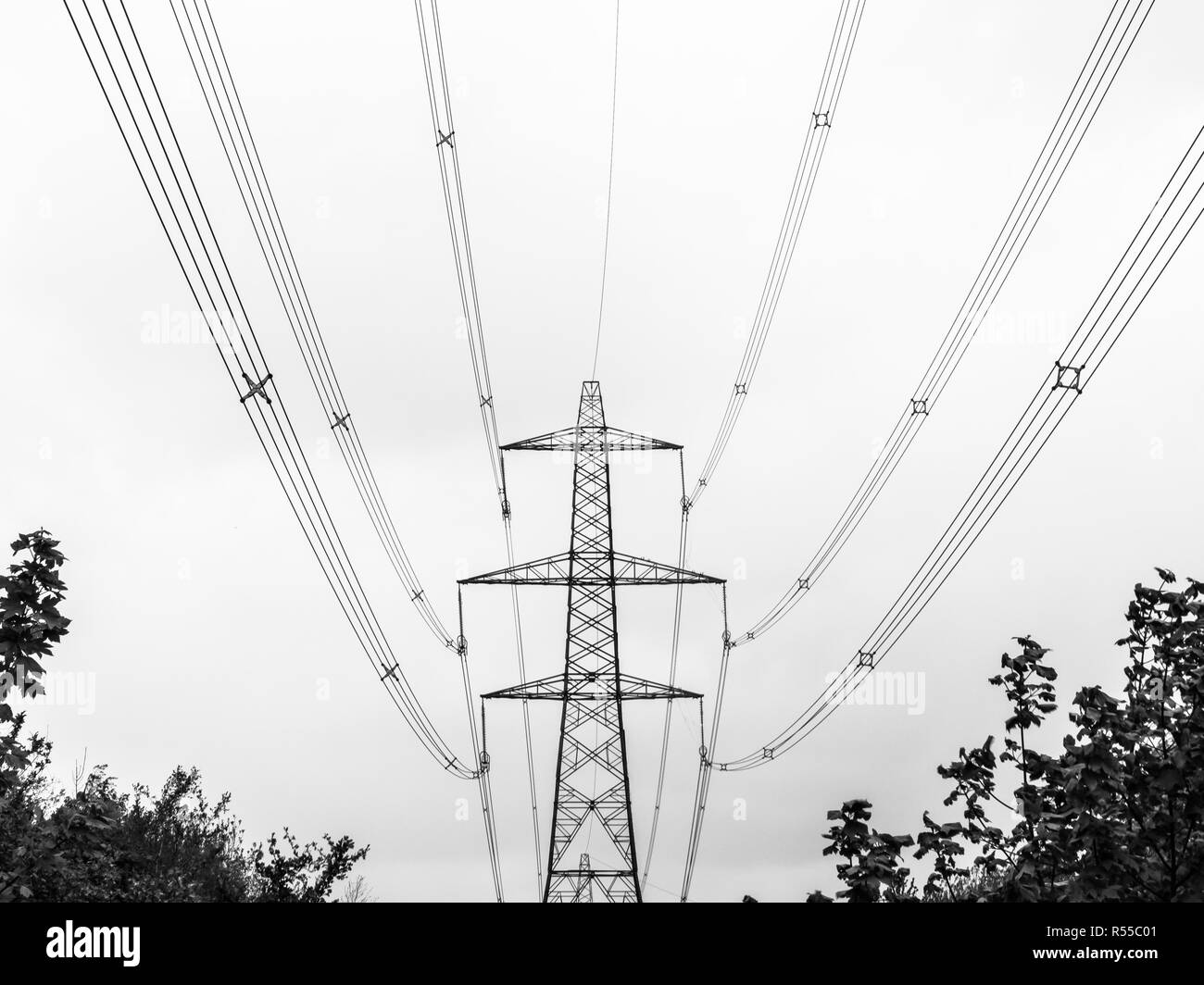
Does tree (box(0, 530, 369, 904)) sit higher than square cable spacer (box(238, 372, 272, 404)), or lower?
lower

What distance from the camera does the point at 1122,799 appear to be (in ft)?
44.0

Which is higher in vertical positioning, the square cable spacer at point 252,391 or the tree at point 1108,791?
the square cable spacer at point 252,391

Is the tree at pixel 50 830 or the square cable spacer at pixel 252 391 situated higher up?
the square cable spacer at pixel 252 391

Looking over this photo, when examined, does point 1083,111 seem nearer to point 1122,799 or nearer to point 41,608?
point 1122,799

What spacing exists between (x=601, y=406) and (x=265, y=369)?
28.6m

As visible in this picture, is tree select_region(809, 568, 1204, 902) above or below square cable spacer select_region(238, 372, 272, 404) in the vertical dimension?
below
